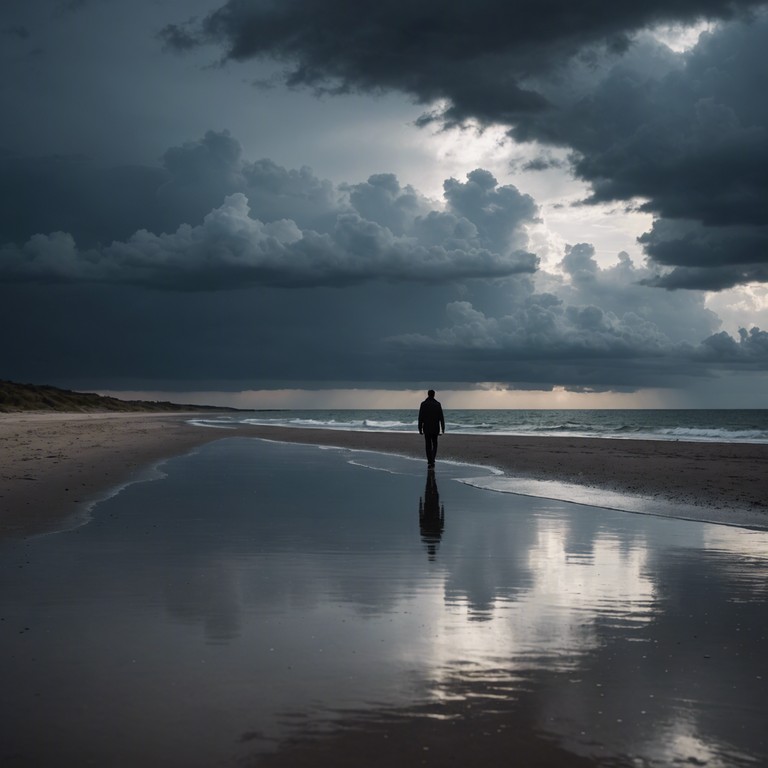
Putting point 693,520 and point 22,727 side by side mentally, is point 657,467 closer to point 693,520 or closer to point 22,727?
point 693,520

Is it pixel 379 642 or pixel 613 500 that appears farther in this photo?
pixel 613 500

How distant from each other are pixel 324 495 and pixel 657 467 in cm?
1446

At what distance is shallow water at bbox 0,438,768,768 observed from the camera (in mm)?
5043

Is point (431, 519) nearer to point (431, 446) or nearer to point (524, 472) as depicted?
point (524, 472)

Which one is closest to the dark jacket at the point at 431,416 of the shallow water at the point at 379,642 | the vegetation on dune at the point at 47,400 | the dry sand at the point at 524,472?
the dry sand at the point at 524,472

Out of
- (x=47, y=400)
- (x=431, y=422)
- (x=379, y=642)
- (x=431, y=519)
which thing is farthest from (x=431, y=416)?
(x=47, y=400)

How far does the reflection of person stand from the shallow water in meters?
0.12

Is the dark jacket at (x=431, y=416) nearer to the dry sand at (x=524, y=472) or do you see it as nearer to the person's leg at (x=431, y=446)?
the person's leg at (x=431, y=446)

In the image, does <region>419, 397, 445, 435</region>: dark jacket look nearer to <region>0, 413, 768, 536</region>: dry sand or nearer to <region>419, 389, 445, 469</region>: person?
<region>419, 389, 445, 469</region>: person

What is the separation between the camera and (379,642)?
7.13 m

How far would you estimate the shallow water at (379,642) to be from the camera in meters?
5.04

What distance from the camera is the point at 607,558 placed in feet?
37.7

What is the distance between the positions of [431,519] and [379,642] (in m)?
8.53

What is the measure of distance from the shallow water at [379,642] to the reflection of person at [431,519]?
122 millimetres
